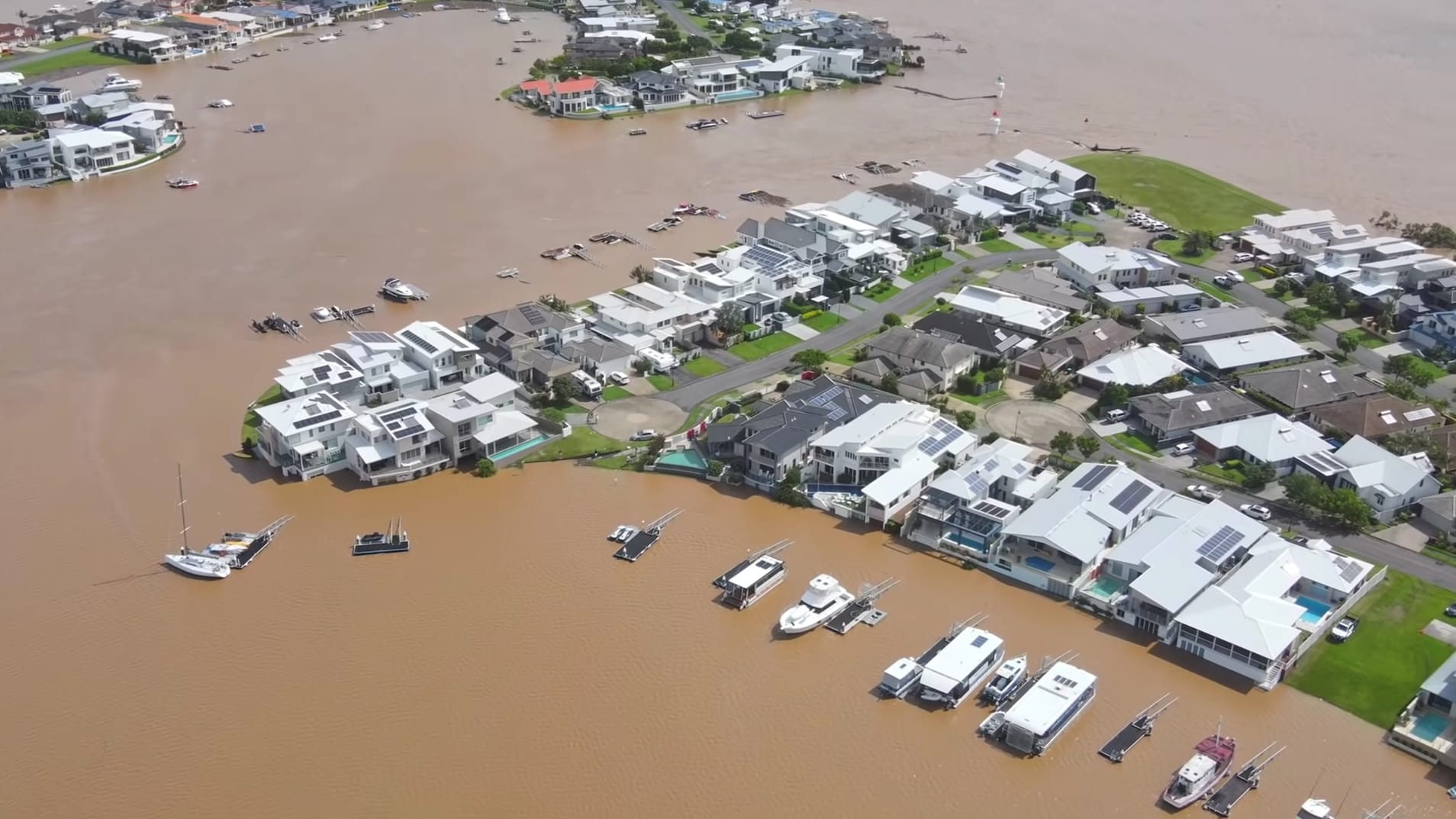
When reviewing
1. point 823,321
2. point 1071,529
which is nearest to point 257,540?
point 1071,529

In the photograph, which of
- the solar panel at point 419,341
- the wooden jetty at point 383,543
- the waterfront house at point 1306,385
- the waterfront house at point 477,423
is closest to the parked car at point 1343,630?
the waterfront house at point 1306,385

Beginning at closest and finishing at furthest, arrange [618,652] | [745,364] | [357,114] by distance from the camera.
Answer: [618,652]
[745,364]
[357,114]

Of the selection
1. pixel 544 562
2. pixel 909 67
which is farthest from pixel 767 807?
pixel 909 67

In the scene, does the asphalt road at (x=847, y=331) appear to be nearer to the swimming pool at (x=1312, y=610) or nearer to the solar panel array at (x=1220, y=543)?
the solar panel array at (x=1220, y=543)

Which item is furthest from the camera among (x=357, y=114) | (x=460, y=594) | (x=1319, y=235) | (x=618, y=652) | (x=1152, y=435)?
(x=357, y=114)

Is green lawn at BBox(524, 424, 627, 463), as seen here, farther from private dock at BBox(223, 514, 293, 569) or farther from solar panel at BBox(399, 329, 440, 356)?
private dock at BBox(223, 514, 293, 569)

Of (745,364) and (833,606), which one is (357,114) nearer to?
(745,364)
